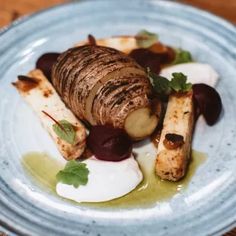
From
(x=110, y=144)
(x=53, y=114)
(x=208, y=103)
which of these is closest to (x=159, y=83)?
(x=208, y=103)

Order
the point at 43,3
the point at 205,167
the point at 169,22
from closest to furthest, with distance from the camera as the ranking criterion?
the point at 205,167
the point at 169,22
the point at 43,3

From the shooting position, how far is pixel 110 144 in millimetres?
2225

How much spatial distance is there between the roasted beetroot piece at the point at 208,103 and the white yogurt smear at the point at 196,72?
114mm

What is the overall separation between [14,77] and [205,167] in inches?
41.7

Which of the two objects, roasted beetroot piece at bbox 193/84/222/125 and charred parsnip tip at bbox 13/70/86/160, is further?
roasted beetroot piece at bbox 193/84/222/125

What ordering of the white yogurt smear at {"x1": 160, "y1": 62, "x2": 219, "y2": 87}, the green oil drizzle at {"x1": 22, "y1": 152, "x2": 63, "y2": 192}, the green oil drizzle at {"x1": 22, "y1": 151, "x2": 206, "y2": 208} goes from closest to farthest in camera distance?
the green oil drizzle at {"x1": 22, "y1": 151, "x2": 206, "y2": 208} < the green oil drizzle at {"x1": 22, "y1": 152, "x2": 63, "y2": 192} < the white yogurt smear at {"x1": 160, "y1": 62, "x2": 219, "y2": 87}

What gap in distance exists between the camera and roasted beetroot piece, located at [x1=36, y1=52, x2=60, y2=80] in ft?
8.71

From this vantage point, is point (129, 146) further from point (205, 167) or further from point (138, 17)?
point (138, 17)

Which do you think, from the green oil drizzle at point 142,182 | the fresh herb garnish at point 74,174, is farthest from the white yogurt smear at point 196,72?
the fresh herb garnish at point 74,174

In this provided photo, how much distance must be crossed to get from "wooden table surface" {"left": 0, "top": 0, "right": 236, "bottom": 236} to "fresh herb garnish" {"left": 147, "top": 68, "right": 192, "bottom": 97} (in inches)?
33.0

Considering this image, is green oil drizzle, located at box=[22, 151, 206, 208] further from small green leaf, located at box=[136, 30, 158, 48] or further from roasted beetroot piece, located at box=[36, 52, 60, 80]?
small green leaf, located at box=[136, 30, 158, 48]

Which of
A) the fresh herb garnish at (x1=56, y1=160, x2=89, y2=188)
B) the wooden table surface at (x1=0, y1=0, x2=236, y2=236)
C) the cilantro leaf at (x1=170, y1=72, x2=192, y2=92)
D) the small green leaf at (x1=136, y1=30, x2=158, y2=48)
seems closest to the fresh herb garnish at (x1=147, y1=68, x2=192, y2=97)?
the cilantro leaf at (x1=170, y1=72, x2=192, y2=92)

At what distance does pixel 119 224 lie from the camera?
2018mm

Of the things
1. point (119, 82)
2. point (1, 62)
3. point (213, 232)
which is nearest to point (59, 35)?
point (1, 62)
